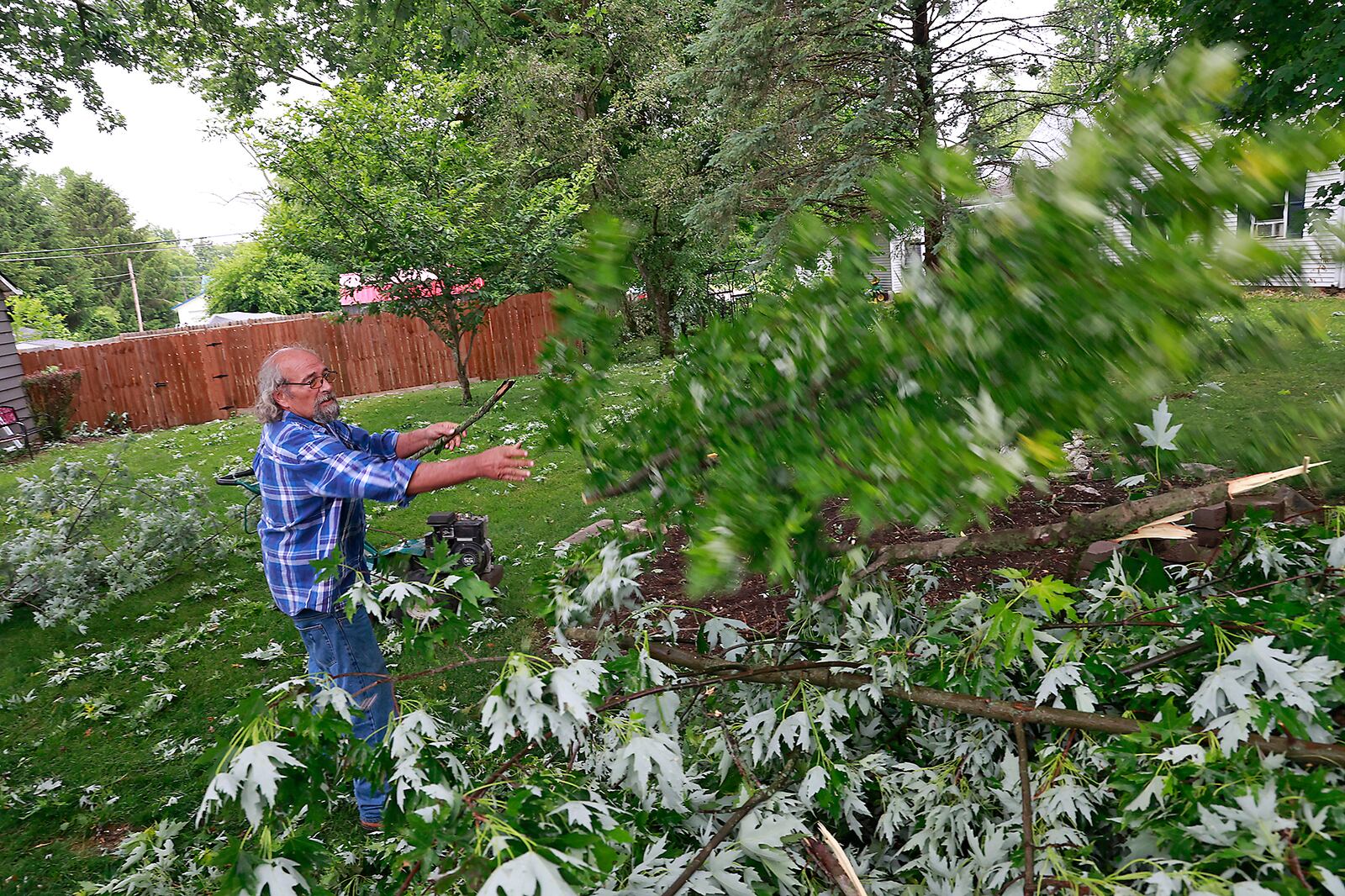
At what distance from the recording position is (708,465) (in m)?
1.45

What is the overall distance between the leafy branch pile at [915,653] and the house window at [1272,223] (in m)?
0.06

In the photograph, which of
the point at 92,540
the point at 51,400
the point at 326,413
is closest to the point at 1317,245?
the point at 326,413

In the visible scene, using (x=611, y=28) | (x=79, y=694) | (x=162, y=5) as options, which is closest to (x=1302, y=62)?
(x=79, y=694)

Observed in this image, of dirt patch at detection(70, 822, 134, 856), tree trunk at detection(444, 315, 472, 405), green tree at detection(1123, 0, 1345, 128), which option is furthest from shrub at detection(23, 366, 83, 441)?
green tree at detection(1123, 0, 1345, 128)

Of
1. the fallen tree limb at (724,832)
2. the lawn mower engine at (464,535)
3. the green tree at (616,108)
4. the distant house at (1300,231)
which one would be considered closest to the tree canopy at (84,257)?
the green tree at (616,108)

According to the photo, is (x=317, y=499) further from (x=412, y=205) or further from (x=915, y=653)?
(x=412, y=205)

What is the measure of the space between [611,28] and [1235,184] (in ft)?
68.5

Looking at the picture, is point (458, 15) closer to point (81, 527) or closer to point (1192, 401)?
point (81, 527)

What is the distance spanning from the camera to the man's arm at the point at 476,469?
8.44ft

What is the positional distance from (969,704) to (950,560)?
12.1ft

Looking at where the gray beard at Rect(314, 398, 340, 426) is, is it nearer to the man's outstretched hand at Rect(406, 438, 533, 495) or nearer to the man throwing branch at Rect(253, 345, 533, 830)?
the man throwing branch at Rect(253, 345, 533, 830)

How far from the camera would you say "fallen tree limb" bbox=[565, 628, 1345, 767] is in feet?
4.66

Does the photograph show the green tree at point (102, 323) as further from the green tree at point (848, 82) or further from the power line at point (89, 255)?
the green tree at point (848, 82)

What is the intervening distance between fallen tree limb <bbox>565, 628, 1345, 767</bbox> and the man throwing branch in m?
1.57
